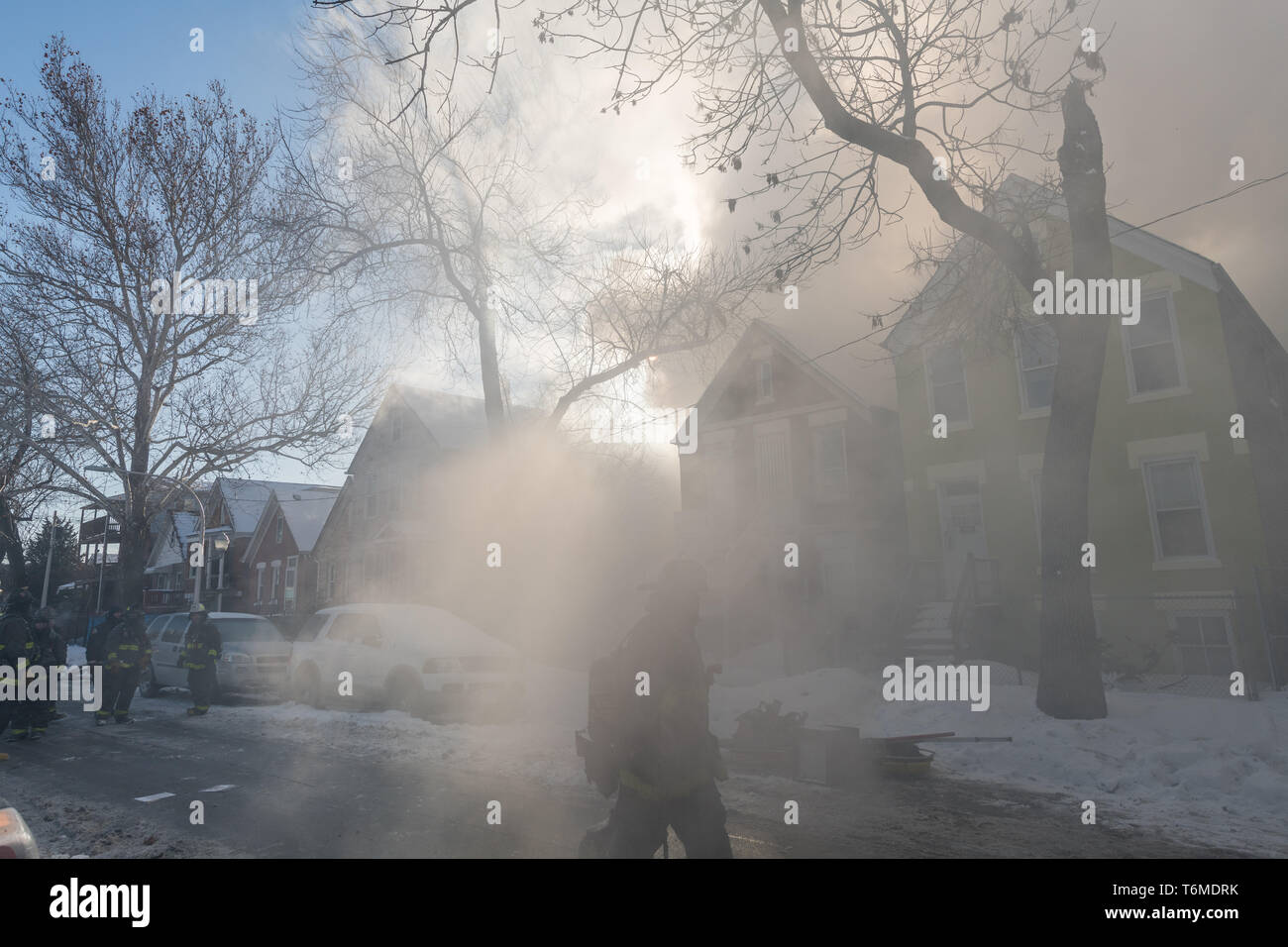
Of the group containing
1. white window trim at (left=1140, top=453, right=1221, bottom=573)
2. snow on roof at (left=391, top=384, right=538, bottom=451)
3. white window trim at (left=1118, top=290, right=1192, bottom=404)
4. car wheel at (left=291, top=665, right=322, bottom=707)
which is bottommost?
car wheel at (left=291, top=665, right=322, bottom=707)

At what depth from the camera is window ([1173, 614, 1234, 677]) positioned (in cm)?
1423

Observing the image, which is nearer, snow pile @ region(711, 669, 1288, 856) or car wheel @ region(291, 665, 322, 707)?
snow pile @ region(711, 669, 1288, 856)

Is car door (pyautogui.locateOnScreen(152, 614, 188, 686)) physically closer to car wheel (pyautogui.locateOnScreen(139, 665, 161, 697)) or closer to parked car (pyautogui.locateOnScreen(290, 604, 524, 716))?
car wheel (pyautogui.locateOnScreen(139, 665, 161, 697))

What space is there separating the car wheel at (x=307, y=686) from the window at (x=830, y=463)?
1347 centimetres

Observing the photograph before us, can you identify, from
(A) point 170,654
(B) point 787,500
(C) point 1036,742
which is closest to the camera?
(C) point 1036,742

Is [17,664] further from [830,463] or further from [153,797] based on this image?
[830,463]

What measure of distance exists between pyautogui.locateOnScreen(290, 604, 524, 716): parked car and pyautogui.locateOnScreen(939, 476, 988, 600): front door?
33.9 feet

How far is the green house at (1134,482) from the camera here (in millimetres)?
14219

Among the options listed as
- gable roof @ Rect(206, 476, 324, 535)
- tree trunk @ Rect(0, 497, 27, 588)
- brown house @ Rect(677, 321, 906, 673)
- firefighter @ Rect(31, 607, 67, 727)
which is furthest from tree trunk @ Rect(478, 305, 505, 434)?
gable roof @ Rect(206, 476, 324, 535)

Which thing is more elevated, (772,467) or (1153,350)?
(1153,350)

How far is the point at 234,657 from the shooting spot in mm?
15109

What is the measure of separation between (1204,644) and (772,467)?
36.4ft

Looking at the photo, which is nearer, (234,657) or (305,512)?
(234,657)

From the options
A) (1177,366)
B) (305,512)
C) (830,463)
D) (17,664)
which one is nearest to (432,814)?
(17,664)
